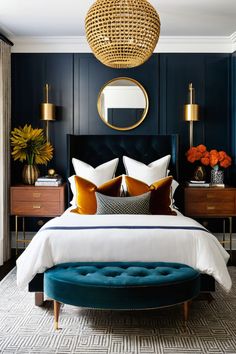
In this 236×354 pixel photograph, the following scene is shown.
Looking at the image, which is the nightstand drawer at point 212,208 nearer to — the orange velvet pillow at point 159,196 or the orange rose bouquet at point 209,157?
the orange rose bouquet at point 209,157

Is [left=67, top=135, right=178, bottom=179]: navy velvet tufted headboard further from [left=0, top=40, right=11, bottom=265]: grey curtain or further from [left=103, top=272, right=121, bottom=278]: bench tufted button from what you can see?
[left=103, top=272, right=121, bottom=278]: bench tufted button

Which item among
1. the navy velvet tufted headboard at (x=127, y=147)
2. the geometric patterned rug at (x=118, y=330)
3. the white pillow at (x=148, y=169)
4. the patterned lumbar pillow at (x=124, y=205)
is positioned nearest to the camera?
the geometric patterned rug at (x=118, y=330)

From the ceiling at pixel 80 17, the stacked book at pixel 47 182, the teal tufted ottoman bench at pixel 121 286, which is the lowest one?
the teal tufted ottoman bench at pixel 121 286

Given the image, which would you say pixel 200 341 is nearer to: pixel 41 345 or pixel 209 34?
pixel 41 345

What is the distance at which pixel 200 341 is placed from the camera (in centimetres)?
289

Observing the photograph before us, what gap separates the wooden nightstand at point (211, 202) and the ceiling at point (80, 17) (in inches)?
73.1

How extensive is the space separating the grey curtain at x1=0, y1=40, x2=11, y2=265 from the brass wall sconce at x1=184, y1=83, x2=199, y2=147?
7.15 ft

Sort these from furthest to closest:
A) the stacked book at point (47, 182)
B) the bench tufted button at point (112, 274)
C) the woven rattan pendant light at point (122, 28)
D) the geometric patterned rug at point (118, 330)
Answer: the stacked book at point (47, 182)
the bench tufted button at point (112, 274)
the geometric patterned rug at point (118, 330)
the woven rattan pendant light at point (122, 28)

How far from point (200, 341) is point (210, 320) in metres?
0.38

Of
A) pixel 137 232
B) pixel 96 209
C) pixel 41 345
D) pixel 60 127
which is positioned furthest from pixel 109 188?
pixel 41 345

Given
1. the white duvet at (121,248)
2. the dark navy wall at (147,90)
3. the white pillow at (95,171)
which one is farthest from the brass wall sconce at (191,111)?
the white duvet at (121,248)

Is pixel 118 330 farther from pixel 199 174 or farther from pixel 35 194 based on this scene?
pixel 199 174

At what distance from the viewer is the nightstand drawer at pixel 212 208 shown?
16.6 feet

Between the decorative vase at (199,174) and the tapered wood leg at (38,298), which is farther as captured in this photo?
the decorative vase at (199,174)
